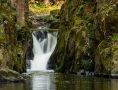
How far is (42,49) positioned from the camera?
147ft

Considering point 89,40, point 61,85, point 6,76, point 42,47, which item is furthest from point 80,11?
point 61,85

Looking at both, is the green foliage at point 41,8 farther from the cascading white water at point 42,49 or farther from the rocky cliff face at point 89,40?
the rocky cliff face at point 89,40

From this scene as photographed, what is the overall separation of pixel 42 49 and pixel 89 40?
10238 mm

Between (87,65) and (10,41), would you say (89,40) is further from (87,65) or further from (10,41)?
(10,41)

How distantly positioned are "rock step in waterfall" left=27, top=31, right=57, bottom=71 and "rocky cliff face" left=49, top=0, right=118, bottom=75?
96 centimetres

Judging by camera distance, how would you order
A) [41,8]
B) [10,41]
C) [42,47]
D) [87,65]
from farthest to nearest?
[41,8]
[42,47]
[87,65]
[10,41]

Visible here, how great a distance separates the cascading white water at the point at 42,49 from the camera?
42334 mm

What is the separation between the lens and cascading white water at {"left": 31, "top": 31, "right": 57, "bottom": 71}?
139 ft

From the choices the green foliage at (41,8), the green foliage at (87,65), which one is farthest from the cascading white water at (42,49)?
the green foliage at (41,8)

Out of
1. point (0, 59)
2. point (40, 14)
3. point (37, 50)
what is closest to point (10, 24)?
point (0, 59)

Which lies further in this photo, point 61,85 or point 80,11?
point 80,11

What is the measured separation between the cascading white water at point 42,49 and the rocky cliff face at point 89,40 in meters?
0.94

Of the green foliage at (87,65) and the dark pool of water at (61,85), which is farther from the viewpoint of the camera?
the green foliage at (87,65)

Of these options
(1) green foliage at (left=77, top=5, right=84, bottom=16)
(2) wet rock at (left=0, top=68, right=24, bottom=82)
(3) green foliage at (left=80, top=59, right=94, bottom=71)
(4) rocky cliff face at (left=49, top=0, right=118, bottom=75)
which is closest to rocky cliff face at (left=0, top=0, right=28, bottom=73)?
(2) wet rock at (left=0, top=68, right=24, bottom=82)
